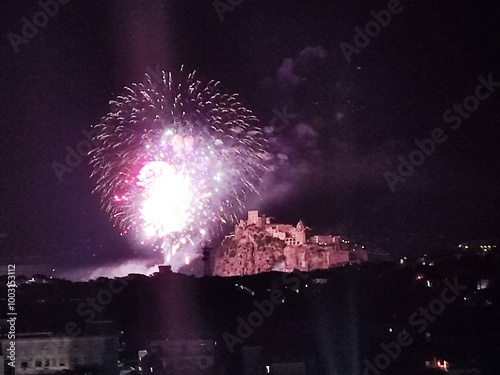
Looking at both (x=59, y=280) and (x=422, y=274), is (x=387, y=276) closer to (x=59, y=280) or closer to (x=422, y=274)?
(x=422, y=274)

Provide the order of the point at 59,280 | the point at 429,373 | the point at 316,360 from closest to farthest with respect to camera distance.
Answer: the point at 429,373, the point at 316,360, the point at 59,280

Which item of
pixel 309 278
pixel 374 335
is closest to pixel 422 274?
pixel 309 278

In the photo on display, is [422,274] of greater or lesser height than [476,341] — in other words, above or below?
above

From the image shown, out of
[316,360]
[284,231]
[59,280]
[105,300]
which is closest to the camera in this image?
[316,360]

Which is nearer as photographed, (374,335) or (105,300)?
(374,335)
